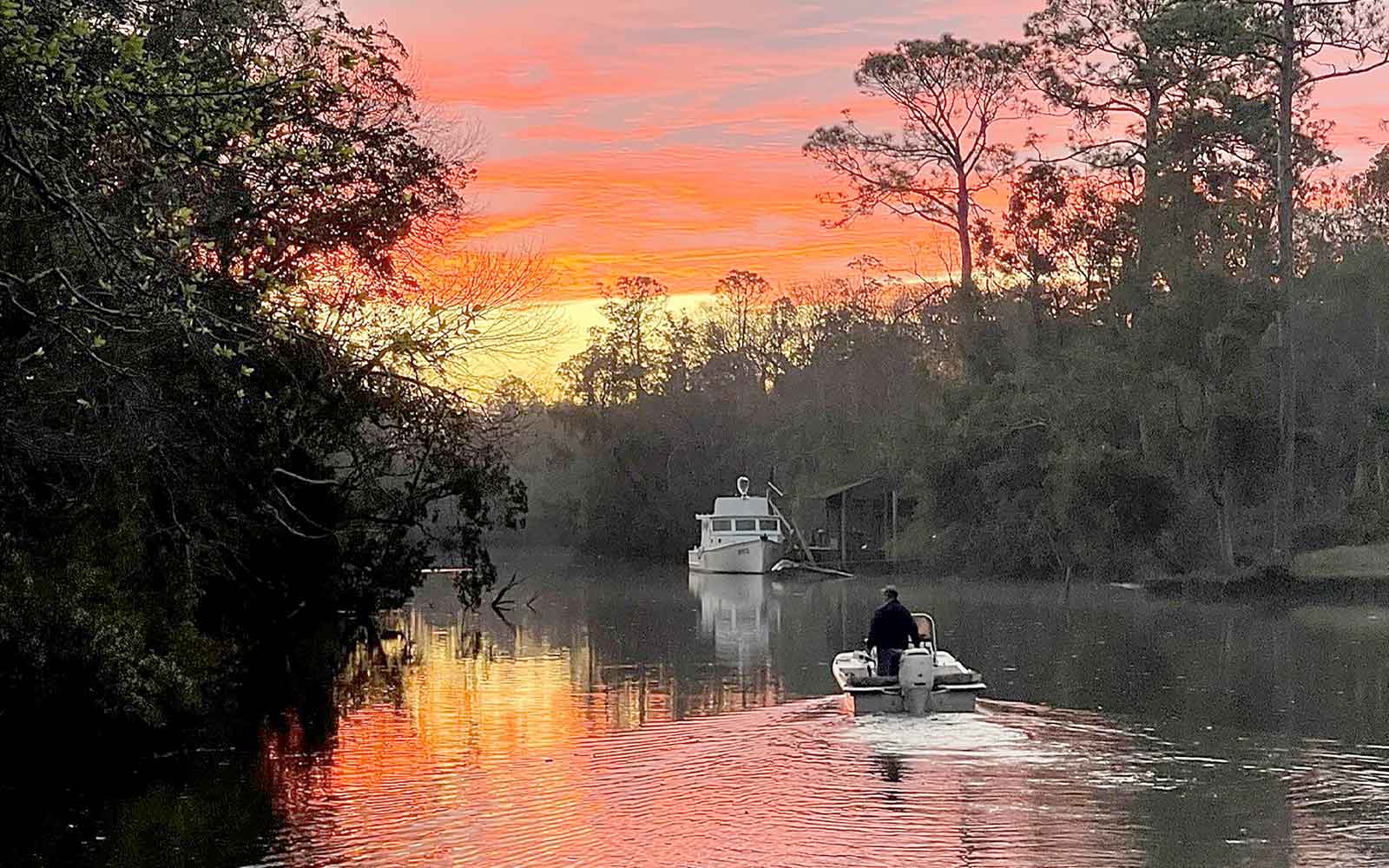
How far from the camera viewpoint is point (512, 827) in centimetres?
1538

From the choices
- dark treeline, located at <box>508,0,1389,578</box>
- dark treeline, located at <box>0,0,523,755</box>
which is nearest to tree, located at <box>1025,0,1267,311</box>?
dark treeline, located at <box>508,0,1389,578</box>

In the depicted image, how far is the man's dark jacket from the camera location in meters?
22.1

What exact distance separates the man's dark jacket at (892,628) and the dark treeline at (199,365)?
6953 mm

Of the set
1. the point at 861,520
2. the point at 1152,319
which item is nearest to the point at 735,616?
the point at 1152,319

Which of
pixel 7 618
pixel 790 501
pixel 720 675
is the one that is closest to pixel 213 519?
pixel 7 618

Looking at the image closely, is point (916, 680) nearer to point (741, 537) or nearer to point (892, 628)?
point (892, 628)

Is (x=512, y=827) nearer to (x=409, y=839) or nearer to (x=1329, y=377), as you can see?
(x=409, y=839)

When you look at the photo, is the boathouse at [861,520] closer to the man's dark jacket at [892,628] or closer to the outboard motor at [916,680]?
the man's dark jacket at [892,628]

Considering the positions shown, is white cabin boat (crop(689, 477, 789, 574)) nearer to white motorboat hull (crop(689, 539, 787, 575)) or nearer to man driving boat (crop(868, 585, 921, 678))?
white motorboat hull (crop(689, 539, 787, 575))

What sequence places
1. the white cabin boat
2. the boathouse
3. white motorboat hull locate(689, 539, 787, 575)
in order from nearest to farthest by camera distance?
the boathouse → white motorboat hull locate(689, 539, 787, 575) → the white cabin boat

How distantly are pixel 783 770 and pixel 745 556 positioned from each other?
162ft

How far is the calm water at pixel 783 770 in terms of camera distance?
1442cm

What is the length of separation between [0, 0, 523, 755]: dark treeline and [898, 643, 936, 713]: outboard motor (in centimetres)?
756

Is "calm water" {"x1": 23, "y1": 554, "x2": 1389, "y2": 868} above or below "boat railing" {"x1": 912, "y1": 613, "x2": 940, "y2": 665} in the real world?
below
